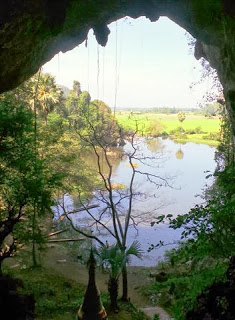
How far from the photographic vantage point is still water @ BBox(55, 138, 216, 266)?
18.0 metres

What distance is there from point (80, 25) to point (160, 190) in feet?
65.9

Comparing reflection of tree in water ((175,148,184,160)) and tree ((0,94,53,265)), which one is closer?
tree ((0,94,53,265))

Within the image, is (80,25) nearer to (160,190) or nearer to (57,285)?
(57,285)

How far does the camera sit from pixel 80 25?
6172 mm

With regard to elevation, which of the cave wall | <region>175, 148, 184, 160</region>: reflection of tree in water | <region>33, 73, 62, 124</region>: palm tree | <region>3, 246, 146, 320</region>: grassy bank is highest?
<region>33, 73, 62, 124</region>: palm tree

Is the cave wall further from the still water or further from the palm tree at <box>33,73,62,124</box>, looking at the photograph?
the palm tree at <box>33,73,62,124</box>

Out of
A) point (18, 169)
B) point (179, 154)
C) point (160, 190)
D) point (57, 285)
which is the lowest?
point (57, 285)

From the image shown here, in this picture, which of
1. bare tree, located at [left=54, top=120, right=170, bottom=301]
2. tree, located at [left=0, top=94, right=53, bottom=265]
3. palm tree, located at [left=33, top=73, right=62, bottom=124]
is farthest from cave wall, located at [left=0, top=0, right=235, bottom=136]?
palm tree, located at [left=33, top=73, right=62, bottom=124]

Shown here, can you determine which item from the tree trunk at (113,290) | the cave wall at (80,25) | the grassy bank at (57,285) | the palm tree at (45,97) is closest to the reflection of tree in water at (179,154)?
the palm tree at (45,97)

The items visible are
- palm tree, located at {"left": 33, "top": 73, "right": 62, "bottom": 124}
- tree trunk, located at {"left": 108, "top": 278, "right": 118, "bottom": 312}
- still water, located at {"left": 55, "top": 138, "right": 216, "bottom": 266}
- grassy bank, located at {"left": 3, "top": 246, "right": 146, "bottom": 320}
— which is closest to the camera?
grassy bank, located at {"left": 3, "top": 246, "right": 146, "bottom": 320}

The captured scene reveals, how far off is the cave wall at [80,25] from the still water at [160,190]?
5.95 m

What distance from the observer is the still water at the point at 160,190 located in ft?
58.9

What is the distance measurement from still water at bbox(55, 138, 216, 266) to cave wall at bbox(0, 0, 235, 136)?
595cm

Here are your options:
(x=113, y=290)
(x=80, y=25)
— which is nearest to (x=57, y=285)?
(x=113, y=290)
